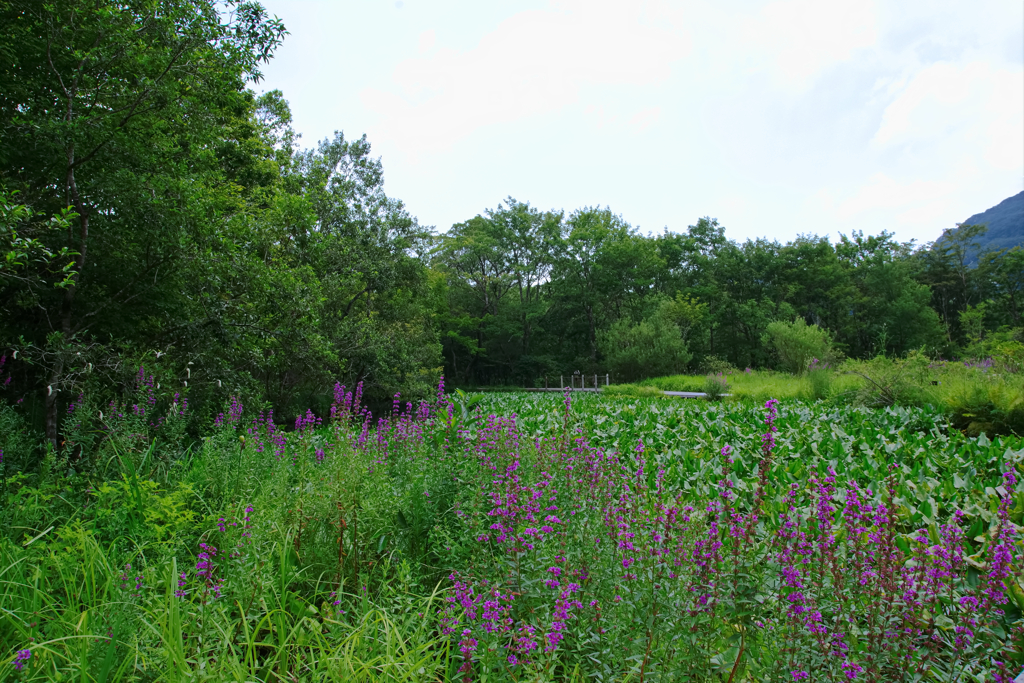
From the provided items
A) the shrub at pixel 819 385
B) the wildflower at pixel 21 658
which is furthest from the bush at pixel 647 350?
the wildflower at pixel 21 658

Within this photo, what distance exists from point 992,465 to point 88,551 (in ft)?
19.0

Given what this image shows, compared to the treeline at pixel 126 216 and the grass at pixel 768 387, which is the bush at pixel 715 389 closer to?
the grass at pixel 768 387

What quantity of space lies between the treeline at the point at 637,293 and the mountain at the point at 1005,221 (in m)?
108

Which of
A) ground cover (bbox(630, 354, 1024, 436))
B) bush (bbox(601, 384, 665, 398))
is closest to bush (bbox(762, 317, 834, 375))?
bush (bbox(601, 384, 665, 398))

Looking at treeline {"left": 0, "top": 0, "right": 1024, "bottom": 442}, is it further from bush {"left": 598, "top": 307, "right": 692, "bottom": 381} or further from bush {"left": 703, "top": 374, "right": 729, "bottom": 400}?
bush {"left": 703, "top": 374, "right": 729, "bottom": 400}

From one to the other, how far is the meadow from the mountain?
15019cm

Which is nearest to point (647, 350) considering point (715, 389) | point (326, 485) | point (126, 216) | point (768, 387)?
point (715, 389)

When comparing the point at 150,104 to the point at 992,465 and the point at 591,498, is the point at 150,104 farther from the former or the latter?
the point at 992,465

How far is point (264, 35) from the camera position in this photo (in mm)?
6262

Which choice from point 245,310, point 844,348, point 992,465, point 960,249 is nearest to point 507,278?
point 844,348

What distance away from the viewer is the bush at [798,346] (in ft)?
76.7

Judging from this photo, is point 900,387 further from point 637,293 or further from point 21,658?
point 637,293

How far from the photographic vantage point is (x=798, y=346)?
77.8 ft

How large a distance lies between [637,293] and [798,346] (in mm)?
14985
